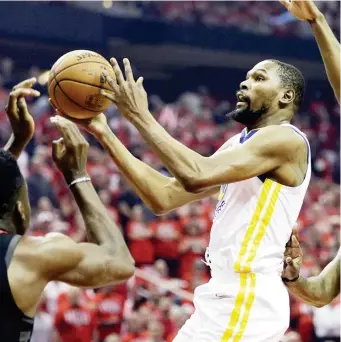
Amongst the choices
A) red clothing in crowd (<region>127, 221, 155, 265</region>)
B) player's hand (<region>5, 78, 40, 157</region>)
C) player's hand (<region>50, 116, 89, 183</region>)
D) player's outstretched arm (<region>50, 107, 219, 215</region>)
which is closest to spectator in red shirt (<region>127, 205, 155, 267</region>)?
red clothing in crowd (<region>127, 221, 155, 265</region>)

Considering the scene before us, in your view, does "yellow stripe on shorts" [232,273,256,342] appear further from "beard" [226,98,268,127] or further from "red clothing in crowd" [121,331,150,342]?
"red clothing in crowd" [121,331,150,342]

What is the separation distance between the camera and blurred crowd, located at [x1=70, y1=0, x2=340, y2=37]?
16.8 m

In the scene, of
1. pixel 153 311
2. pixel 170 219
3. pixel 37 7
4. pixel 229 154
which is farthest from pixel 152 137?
pixel 37 7

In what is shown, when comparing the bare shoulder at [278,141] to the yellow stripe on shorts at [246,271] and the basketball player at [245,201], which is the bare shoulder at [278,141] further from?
the yellow stripe on shorts at [246,271]

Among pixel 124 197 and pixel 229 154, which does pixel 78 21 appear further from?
pixel 229 154

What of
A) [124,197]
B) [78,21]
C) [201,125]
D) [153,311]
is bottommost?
[153,311]

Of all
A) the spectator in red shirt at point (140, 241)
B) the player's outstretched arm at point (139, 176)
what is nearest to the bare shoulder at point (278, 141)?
the player's outstretched arm at point (139, 176)

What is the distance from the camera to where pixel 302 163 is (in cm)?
387

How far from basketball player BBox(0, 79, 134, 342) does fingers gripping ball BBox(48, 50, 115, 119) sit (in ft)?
2.33

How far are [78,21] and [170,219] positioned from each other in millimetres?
5954

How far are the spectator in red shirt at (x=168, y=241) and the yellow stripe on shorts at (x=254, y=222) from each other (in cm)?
671

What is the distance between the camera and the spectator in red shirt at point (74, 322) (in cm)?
845

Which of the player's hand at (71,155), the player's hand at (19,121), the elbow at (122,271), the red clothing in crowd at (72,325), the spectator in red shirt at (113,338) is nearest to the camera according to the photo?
the elbow at (122,271)

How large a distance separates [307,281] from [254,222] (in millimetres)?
694
